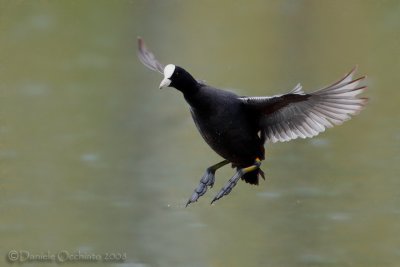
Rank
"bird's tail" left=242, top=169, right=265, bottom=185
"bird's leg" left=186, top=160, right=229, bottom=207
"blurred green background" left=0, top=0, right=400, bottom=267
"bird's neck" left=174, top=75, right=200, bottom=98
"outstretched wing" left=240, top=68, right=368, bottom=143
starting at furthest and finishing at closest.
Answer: "blurred green background" left=0, top=0, right=400, bottom=267
"bird's tail" left=242, top=169, right=265, bottom=185
"bird's leg" left=186, top=160, right=229, bottom=207
"bird's neck" left=174, top=75, right=200, bottom=98
"outstretched wing" left=240, top=68, right=368, bottom=143

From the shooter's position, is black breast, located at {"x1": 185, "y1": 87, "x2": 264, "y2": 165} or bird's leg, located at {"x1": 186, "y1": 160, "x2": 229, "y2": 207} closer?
black breast, located at {"x1": 185, "y1": 87, "x2": 264, "y2": 165}

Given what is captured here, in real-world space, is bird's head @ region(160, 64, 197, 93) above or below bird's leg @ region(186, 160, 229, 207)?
above

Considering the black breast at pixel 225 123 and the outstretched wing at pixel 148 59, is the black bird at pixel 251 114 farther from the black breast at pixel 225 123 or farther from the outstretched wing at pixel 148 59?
the outstretched wing at pixel 148 59

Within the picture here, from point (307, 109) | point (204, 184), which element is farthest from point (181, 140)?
point (307, 109)

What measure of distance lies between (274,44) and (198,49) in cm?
83

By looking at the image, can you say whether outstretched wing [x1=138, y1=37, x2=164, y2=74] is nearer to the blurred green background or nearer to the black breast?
the black breast

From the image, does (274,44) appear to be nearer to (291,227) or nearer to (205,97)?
(291,227)

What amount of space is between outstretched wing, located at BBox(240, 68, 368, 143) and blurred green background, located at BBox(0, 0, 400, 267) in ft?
6.08

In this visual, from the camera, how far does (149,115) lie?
10727 mm

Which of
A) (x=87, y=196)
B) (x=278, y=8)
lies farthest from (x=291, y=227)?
(x=278, y=8)
